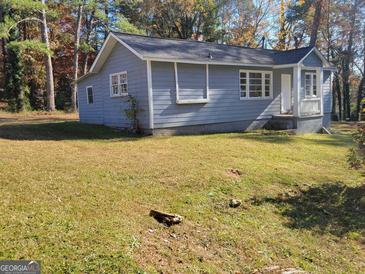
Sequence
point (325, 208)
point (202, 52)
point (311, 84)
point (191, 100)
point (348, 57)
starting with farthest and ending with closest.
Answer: point (348, 57)
point (311, 84)
point (202, 52)
point (191, 100)
point (325, 208)

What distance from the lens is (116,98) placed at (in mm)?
13141

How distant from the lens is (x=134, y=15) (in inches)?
1144

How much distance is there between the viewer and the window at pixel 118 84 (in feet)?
41.1

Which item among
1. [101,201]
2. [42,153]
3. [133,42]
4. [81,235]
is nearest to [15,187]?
[101,201]

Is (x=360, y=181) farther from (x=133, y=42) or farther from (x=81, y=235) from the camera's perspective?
(x=133, y=42)

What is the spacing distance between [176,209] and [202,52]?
923cm

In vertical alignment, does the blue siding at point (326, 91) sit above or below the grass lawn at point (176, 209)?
above

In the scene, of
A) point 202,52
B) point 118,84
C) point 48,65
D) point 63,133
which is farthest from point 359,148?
point 48,65

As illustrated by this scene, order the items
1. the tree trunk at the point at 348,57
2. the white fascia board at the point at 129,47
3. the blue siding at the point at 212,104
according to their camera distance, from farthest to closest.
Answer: the tree trunk at the point at 348,57 < the blue siding at the point at 212,104 < the white fascia board at the point at 129,47

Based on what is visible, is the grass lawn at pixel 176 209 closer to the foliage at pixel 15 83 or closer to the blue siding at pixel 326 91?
the blue siding at pixel 326 91

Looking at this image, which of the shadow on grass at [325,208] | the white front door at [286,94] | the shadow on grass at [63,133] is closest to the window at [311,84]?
the white front door at [286,94]

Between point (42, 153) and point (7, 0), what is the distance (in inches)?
531

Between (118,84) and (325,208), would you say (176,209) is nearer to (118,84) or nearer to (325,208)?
(325,208)

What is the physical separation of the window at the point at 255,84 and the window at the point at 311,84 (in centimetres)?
199
